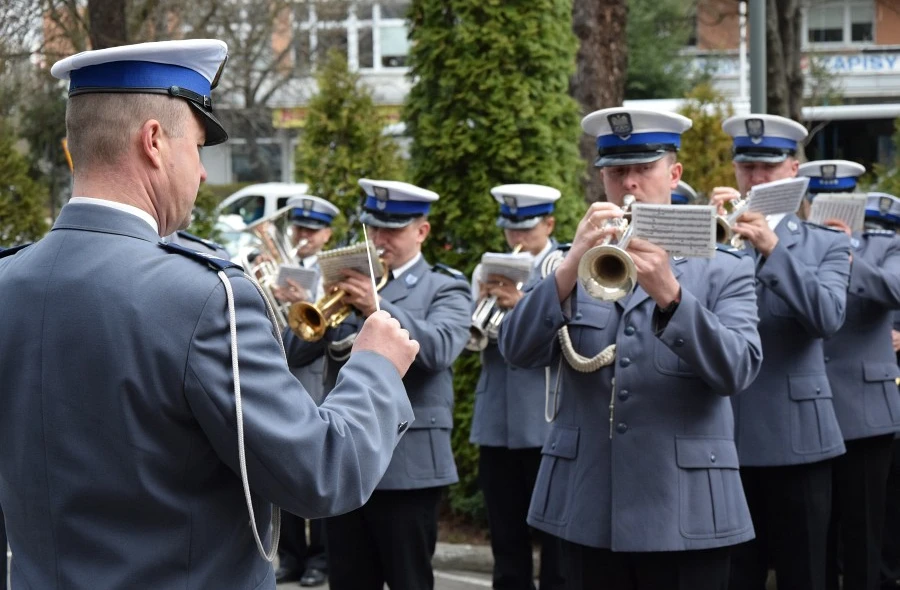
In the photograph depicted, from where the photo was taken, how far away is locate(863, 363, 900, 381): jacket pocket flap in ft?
19.6

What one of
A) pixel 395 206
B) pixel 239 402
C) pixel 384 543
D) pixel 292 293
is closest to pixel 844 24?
pixel 292 293

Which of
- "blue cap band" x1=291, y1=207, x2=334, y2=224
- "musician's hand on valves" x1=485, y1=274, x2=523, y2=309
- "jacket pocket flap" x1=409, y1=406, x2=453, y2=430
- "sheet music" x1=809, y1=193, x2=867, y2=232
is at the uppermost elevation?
"sheet music" x1=809, y1=193, x2=867, y2=232

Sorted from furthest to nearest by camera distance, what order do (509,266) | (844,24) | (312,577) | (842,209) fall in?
(844,24)
(312,577)
(842,209)
(509,266)

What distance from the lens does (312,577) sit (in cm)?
730

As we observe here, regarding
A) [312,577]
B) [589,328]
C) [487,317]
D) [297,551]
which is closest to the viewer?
[589,328]

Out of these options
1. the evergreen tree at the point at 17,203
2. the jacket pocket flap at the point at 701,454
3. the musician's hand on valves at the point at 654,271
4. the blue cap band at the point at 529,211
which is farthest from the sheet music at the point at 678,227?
the evergreen tree at the point at 17,203

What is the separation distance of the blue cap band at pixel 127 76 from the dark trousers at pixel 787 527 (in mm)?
Answer: 3589

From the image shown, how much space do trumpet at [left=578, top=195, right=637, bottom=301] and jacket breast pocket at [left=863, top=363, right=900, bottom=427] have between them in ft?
8.61

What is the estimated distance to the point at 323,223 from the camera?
26.8ft

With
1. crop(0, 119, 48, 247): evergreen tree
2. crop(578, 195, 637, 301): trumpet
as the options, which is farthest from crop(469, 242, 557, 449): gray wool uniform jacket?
crop(0, 119, 48, 247): evergreen tree

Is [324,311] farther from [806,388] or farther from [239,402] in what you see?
[239,402]

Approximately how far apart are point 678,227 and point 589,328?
54 centimetres

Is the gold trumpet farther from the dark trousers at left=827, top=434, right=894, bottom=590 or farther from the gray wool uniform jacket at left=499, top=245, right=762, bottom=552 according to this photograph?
the dark trousers at left=827, top=434, right=894, bottom=590

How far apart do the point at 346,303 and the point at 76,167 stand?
293 cm
